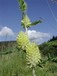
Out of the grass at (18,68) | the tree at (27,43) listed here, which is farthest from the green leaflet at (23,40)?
the grass at (18,68)

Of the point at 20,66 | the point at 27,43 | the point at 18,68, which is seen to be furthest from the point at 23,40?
the point at 20,66

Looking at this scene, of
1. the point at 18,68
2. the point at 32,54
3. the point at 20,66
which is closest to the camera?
the point at 32,54

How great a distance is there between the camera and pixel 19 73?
9.73m

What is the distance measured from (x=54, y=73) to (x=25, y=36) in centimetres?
776

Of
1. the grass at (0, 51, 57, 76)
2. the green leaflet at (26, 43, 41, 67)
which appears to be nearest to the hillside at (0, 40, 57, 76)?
the grass at (0, 51, 57, 76)

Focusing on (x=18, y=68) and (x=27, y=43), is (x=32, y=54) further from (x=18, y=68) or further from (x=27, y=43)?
(x=18, y=68)

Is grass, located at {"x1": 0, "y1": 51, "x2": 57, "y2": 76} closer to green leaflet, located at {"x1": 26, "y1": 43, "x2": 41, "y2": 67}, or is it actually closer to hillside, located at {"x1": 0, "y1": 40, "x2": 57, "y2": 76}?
hillside, located at {"x1": 0, "y1": 40, "x2": 57, "y2": 76}

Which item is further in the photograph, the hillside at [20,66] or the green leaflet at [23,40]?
the hillside at [20,66]

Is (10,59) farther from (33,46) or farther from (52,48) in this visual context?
(33,46)

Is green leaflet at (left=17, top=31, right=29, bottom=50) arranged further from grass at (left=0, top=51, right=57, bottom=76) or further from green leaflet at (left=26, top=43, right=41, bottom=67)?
grass at (left=0, top=51, right=57, bottom=76)

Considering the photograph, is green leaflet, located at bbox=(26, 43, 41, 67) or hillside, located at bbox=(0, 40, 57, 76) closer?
green leaflet, located at bbox=(26, 43, 41, 67)

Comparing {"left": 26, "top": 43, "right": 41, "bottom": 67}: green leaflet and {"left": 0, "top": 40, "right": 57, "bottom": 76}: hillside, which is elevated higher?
{"left": 0, "top": 40, "right": 57, "bottom": 76}: hillside

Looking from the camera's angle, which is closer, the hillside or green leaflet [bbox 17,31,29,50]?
green leaflet [bbox 17,31,29,50]

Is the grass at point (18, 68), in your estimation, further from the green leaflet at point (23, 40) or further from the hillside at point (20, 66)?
the green leaflet at point (23, 40)
